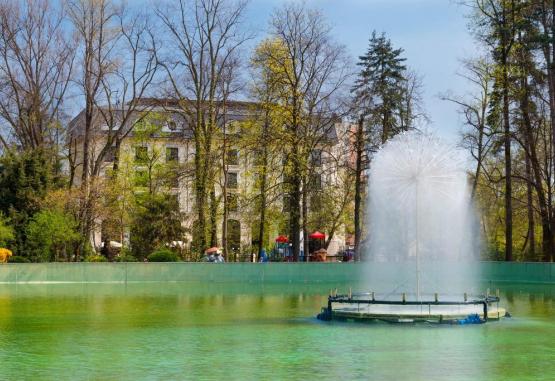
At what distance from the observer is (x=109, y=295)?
35562 mm

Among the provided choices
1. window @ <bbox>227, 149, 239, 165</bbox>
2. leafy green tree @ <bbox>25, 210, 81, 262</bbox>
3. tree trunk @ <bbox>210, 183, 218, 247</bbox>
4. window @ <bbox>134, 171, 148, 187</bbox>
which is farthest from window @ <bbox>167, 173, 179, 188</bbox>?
window @ <bbox>134, 171, 148, 187</bbox>

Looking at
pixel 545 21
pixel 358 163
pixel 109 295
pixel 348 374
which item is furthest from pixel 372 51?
pixel 348 374

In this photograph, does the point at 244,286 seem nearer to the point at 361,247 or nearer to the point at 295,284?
the point at 295,284

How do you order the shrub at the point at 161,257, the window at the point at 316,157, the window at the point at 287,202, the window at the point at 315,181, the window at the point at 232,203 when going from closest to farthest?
the shrub at the point at 161,257, the window at the point at 315,181, the window at the point at 316,157, the window at the point at 287,202, the window at the point at 232,203

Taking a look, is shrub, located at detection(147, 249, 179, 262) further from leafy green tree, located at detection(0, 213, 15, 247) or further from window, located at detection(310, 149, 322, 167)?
window, located at detection(310, 149, 322, 167)

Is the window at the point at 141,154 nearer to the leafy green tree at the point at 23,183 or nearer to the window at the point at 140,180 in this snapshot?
the window at the point at 140,180

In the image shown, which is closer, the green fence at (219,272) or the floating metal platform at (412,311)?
the floating metal platform at (412,311)

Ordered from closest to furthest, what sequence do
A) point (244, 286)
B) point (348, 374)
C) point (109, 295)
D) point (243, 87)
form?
point (348, 374) < point (109, 295) < point (244, 286) < point (243, 87)

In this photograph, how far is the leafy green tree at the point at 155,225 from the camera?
59.8 metres

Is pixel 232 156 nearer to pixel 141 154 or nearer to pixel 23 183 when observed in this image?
pixel 23 183

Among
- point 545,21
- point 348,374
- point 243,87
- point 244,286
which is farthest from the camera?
point 243,87

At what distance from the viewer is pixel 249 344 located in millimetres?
18672

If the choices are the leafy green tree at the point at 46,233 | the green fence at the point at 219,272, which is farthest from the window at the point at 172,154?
the green fence at the point at 219,272

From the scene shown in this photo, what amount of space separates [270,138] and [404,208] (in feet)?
87.1
